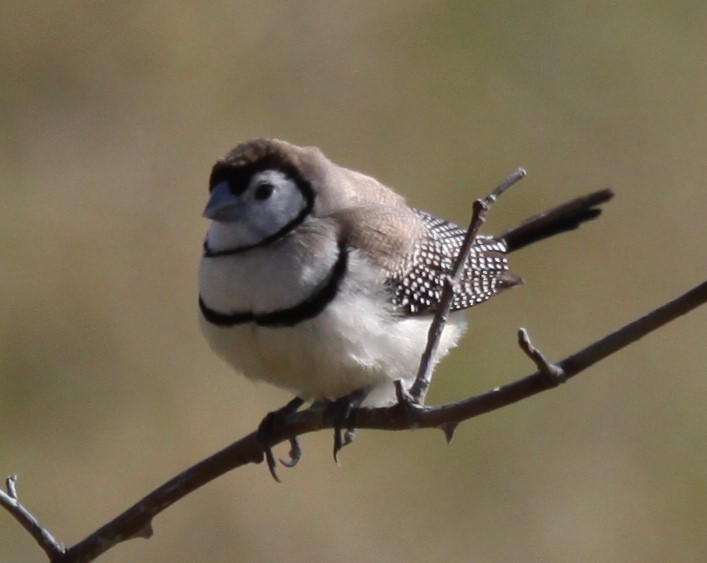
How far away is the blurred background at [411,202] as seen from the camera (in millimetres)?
6816

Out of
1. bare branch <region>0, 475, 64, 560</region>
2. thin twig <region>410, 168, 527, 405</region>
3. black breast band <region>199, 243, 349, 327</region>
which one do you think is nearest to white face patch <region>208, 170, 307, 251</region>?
black breast band <region>199, 243, 349, 327</region>

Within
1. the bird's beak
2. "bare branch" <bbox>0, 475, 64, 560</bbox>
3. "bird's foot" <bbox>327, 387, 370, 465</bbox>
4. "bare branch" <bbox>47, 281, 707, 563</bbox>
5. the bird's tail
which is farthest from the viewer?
the bird's tail

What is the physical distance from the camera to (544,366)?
8.25 ft

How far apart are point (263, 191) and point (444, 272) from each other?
553 mm

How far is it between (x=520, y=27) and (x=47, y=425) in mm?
3404

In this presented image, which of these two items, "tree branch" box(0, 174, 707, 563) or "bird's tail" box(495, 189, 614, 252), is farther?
"bird's tail" box(495, 189, 614, 252)

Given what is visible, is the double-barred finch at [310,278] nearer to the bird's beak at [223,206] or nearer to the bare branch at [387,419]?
the bird's beak at [223,206]

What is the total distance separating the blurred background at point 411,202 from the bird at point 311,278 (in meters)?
2.91

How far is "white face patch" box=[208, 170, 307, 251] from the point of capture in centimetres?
382

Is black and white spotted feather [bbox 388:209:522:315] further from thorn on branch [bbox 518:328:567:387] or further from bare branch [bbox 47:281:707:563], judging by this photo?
thorn on branch [bbox 518:328:567:387]

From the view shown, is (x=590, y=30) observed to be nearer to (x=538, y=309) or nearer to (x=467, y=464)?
(x=538, y=309)

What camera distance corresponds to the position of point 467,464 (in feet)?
23.1

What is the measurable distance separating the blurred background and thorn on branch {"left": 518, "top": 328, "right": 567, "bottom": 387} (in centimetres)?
424

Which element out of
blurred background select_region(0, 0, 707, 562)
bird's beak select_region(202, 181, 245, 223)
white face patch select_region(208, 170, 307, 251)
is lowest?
blurred background select_region(0, 0, 707, 562)
